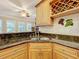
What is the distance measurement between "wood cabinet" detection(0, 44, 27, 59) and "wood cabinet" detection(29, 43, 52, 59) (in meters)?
0.20

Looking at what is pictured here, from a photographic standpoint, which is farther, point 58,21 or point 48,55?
point 58,21

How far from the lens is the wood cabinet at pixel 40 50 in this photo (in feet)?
9.39

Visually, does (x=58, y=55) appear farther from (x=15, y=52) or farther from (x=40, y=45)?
(x=15, y=52)

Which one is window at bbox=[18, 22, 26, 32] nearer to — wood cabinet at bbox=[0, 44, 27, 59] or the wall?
the wall

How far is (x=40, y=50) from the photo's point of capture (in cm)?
287

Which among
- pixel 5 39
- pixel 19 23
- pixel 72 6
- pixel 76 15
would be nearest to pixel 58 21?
pixel 76 15

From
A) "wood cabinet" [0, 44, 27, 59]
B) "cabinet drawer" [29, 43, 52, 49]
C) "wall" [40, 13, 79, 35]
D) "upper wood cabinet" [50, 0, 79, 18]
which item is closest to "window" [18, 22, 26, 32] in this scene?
"wall" [40, 13, 79, 35]

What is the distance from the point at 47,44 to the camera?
288 centimetres

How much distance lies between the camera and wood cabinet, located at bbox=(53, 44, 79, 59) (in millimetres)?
2053

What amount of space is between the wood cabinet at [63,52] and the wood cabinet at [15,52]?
74cm

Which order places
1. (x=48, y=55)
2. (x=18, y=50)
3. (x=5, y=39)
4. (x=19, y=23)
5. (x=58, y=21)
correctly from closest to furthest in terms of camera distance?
(x=18, y=50)
(x=5, y=39)
(x=48, y=55)
(x=58, y=21)
(x=19, y=23)

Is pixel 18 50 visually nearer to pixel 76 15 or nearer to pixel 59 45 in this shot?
pixel 59 45

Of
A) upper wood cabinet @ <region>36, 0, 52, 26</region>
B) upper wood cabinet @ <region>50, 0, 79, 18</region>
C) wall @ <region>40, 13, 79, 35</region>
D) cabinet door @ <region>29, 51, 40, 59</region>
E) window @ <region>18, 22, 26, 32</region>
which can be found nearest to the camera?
upper wood cabinet @ <region>50, 0, 79, 18</region>

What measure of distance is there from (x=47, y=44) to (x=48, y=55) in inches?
11.0
